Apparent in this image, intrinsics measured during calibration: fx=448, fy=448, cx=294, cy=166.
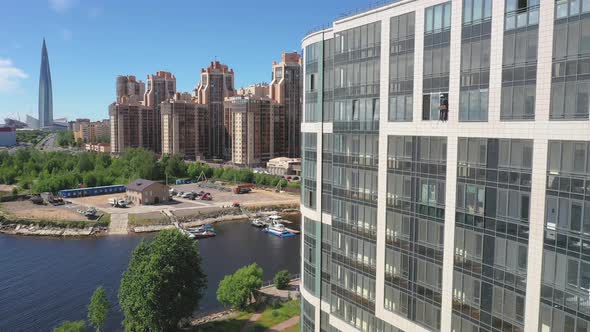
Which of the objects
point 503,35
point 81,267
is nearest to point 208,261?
point 81,267

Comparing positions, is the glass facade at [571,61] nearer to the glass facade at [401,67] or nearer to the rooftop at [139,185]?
the glass facade at [401,67]

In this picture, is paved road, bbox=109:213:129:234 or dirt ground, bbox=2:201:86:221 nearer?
paved road, bbox=109:213:129:234

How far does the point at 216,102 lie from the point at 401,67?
147 meters

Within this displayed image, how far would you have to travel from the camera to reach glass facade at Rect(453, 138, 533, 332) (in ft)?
48.4

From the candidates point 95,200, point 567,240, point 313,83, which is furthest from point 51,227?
point 567,240

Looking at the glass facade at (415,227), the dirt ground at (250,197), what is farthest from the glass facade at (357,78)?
the dirt ground at (250,197)

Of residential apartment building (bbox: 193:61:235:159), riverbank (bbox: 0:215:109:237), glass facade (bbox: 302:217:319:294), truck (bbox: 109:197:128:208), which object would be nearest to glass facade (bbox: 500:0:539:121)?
glass facade (bbox: 302:217:319:294)

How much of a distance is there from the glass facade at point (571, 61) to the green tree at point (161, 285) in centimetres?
2721

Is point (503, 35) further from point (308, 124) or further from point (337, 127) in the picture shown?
point (308, 124)

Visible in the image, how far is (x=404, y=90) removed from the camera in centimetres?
1866

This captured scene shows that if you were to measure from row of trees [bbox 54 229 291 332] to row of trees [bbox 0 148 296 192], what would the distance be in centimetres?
7836

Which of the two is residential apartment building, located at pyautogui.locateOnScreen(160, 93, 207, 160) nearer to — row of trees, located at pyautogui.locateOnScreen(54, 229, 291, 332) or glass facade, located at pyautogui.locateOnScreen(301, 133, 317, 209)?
row of trees, located at pyautogui.locateOnScreen(54, 229, 291, 332)

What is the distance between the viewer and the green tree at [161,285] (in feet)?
105

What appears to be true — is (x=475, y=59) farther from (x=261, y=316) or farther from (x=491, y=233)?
(x=261, y=316)
